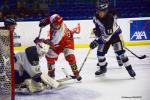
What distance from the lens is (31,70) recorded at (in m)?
4.12

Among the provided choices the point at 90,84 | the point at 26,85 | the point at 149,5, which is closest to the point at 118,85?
the point at 90,84

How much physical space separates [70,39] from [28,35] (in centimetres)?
223

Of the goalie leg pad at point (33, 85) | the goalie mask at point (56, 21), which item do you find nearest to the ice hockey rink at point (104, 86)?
the goalie leg pad at point (33, 85)

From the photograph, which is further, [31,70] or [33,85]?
[33,85]

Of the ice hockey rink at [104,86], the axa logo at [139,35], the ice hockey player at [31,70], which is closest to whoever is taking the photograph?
the ice hockey player at [31,70]

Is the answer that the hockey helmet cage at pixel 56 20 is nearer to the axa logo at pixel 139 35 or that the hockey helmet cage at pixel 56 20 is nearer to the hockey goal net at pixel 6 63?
the hockey goal net at pixel 6 63

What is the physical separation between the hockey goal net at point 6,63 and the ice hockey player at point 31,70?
0.66m

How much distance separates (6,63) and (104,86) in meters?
1.63

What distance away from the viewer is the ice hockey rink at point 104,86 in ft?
14.1

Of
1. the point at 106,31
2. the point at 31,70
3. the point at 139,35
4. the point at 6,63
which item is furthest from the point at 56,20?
the point at 139,35

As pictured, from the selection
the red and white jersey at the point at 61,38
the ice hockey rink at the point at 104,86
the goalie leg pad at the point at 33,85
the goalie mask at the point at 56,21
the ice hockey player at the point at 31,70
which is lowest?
the ice hockey rink at the point at 104,86

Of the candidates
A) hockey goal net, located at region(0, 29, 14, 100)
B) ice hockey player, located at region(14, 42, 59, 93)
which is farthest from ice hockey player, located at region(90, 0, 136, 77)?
hockey goal net, located at region(0, 29, 14, 100)

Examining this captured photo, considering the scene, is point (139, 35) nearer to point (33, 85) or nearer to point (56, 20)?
point (56, 20)

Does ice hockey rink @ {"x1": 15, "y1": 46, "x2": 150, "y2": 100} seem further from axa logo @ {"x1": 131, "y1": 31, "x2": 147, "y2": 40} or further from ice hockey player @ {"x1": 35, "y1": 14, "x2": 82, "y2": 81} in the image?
axa logo @ {"x1": 131, "y1": 31, "x2": 147, "y2": 40}
